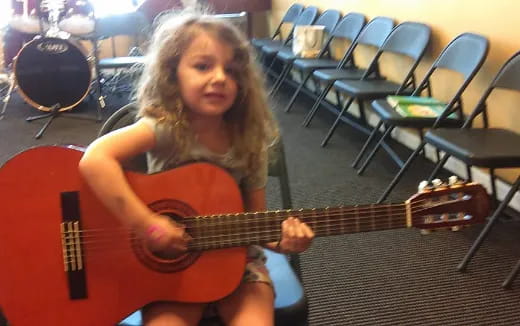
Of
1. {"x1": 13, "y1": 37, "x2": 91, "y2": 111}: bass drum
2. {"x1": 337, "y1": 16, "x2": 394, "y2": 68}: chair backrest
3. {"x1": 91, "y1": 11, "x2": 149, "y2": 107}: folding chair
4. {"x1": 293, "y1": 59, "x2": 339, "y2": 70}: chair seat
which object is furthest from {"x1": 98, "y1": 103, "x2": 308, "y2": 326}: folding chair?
{"x1": 91, "y1": 11, "x2": 149, "y2": 107}: folding chair

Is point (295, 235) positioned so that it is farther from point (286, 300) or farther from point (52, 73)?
point (52, 73)

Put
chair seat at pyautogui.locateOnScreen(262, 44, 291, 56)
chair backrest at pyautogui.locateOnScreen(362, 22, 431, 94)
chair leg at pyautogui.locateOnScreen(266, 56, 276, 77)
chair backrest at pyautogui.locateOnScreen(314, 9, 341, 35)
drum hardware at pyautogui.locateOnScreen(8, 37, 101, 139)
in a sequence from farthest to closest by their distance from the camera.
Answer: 1. chair leg at pyautogui.locateOnScreen(266, 56, 276, 77)
2. chair seat at pyautogui.locateOnScreen(262, 44, 291, 56)
3. chair backrest at pyautogui.locateOnScreen(314, 9, 341, 35)
4. drum hardware at pyautogui.locateOnScreen(8, 37, 101, 139)
5. chair backrest at pyautogui.locateOnScreen(362, 22, 431, 94)

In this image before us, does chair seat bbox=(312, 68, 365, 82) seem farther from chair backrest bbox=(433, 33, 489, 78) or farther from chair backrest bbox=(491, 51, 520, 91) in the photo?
chair backrest bbox=(491, 51, 520, 91)

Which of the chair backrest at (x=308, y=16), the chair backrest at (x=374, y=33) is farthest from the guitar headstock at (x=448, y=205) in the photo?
the chair backrest at (x=308, y=16)

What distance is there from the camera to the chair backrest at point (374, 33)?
355 cm

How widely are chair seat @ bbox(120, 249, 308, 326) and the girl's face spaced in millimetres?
406

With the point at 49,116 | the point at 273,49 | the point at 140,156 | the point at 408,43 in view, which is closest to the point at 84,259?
the point at 140,156

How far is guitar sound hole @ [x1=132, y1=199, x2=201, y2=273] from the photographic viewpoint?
46.1 inches

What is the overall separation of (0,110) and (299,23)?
2.72 metres

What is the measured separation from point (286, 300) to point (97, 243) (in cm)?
42

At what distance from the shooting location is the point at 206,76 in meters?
1.24

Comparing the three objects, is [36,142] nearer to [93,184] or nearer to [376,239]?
[376,239]

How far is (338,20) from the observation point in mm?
4344

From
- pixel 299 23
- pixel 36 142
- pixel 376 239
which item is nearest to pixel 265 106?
pixel 376 239
